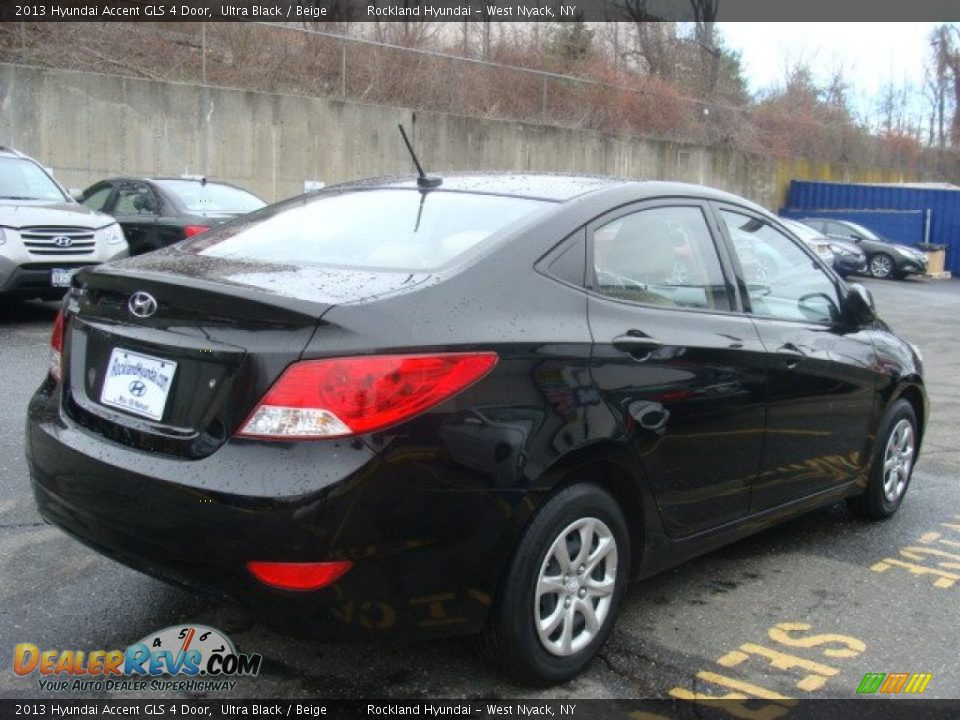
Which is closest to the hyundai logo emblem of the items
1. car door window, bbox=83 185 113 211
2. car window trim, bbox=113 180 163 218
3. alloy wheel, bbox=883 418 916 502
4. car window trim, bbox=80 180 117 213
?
alloy wheel, bbox=883 418 916 502

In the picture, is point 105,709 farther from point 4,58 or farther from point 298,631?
point 4,58

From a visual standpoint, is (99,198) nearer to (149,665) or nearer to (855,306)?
(855,306)

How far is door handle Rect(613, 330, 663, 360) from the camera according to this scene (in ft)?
11.0

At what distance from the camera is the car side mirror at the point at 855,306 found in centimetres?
481

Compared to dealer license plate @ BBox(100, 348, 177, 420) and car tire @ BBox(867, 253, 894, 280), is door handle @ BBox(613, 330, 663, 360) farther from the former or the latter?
car tire @ BBox(867, 253, 894, 280)

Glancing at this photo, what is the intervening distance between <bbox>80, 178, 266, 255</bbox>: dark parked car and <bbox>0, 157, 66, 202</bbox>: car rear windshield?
3.77 feet

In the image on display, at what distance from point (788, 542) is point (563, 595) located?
6.64ft

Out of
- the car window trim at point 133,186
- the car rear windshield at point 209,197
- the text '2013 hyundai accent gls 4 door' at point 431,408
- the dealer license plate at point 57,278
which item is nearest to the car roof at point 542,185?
the text '2013 hyundai accent gls 4 door' at point 431,408

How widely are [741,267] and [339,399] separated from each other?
2.12 metres

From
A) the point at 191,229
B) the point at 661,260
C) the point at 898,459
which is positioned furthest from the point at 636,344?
the point at 191,229

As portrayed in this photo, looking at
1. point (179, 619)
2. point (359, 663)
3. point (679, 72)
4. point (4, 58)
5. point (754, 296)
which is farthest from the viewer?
point (679, 72)

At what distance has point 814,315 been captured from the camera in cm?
461

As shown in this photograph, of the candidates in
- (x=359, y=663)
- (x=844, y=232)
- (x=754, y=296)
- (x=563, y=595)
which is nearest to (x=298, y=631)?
(x=359, y=663)

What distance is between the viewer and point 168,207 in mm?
11578
